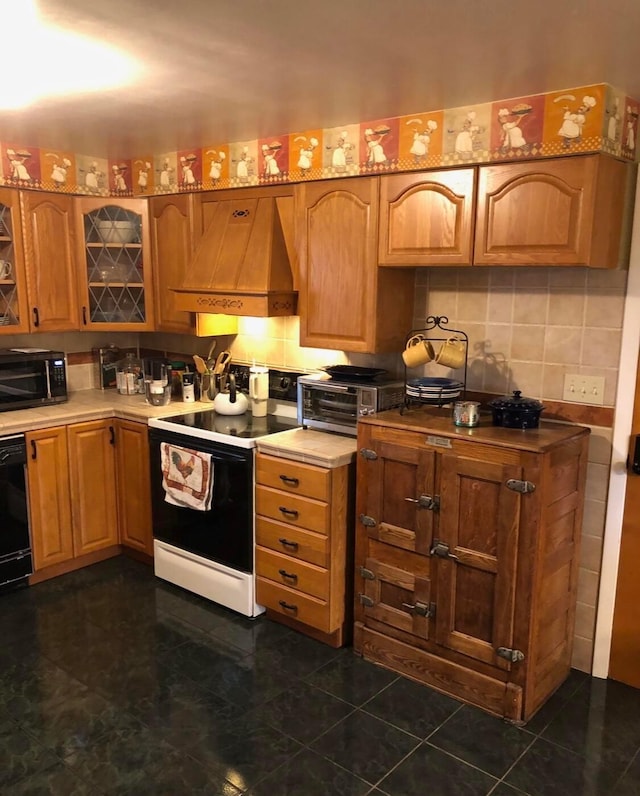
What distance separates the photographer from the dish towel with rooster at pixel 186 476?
3.26 m

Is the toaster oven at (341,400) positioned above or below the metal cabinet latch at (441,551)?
above

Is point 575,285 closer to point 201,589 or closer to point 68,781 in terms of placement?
point 201,589

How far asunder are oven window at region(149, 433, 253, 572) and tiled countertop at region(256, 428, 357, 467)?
0.44ft

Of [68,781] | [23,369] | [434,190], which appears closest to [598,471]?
[434,190]

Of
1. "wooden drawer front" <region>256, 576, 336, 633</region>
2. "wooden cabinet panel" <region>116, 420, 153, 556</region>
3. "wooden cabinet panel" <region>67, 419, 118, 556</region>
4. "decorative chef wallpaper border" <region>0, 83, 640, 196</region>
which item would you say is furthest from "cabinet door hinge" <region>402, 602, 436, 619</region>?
"wooden cabinet panel" <region>67, 419, 118, 556</region>

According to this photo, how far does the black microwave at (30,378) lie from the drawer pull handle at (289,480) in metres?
1.62

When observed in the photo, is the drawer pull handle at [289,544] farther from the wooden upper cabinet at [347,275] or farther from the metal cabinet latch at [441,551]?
the wooden upper cabinet at [347,275]

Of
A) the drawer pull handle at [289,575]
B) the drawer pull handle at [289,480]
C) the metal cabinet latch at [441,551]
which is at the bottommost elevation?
the drawer pull handle at [289,575]

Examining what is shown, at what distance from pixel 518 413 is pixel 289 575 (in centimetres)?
128

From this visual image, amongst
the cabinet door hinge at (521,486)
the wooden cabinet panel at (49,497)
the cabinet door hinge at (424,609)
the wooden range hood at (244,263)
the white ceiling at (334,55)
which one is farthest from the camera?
the wooden cabinet panel at (49,497)

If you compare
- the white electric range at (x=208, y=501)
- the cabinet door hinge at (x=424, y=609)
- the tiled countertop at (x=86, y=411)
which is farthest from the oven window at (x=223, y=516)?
the cabinet door hinge at (x=424, y=609)

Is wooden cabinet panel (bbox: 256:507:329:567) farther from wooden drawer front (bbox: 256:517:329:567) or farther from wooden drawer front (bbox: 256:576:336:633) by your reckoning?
wooden drawer front (bbox: 256:576:336:633)

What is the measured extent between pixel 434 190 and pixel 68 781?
8.37 feet

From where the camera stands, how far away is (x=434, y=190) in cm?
275
